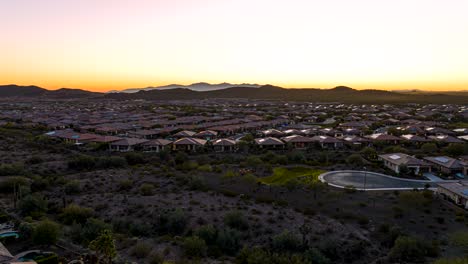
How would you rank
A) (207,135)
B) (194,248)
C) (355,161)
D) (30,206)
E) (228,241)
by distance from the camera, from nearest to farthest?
(194,248) < (228,241) < (30,206) < (355,161) < (207,135)

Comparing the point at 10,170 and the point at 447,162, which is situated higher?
the point at 447,162

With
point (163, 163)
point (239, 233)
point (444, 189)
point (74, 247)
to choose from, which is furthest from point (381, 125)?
point (74, 247)

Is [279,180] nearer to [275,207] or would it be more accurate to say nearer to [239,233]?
[275,207]

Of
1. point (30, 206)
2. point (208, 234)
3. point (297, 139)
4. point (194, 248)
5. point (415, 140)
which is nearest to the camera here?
point (194, 248)

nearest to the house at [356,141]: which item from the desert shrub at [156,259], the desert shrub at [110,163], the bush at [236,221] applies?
the desert shrub at [110,163]

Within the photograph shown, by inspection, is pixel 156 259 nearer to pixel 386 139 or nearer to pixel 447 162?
pixel 447 162

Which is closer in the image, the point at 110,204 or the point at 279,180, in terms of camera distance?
the point at 110,204

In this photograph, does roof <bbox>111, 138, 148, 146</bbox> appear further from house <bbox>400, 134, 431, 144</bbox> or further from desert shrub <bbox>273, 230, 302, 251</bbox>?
house <bbox>400, 134, 431, 144</bbox>

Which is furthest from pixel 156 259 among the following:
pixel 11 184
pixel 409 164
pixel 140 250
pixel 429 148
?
pixel 429 148
